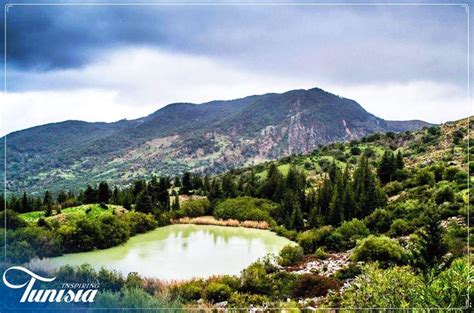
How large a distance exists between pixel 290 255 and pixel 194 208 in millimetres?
7800

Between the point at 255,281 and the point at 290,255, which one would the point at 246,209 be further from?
the point at 255,281

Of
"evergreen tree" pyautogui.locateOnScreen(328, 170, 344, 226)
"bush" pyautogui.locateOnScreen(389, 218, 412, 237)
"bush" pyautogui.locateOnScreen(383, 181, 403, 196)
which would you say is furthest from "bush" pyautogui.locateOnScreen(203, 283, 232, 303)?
"bush" pyautogui.locateOnScreen(383, 181, 403, 196)

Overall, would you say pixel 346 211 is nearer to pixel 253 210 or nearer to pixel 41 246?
pixel 253 210

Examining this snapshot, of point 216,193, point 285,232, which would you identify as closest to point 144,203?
point 216,193

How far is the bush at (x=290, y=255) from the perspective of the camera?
16.6 metres

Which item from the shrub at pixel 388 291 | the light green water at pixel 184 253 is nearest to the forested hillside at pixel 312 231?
the shrub at pixel 388 291

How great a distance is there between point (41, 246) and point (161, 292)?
3968 mm

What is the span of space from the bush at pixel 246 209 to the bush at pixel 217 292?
999cm

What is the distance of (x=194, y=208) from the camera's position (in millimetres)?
23750

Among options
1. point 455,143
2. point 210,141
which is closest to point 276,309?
point 455,143

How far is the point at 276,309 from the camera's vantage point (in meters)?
11.8

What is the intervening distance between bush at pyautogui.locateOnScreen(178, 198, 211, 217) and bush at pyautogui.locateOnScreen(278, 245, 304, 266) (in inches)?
282

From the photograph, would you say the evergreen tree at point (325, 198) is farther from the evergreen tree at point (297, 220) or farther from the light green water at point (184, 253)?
the light green water at point (184, 253)

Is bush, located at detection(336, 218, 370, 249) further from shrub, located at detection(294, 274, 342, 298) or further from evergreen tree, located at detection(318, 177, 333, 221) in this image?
shrub, located at detection(294, 274, 342, 298)
